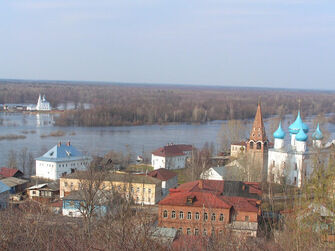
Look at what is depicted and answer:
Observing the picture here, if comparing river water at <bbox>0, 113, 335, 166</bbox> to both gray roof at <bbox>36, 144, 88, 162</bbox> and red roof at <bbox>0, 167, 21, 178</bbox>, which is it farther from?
gray roof at <bbox>36, 144, 88, 162</bbox>

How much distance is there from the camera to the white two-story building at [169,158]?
1164 cm

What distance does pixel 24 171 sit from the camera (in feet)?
35.7

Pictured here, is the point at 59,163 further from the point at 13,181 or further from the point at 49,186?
the point at 49,186

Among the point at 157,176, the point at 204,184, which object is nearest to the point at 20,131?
the point at 157,176

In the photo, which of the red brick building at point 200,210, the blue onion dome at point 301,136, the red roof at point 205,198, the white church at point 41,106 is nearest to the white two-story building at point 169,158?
the blue onion dome at point 301,136

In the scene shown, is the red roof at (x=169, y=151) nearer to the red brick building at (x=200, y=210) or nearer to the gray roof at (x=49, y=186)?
the gray roof at (x=49, y=186)

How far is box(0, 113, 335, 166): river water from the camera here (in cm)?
1385

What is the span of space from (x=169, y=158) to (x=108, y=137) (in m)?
5.59

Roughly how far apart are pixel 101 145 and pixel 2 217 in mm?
11079

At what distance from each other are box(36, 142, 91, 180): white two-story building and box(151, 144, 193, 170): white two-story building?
1.95m

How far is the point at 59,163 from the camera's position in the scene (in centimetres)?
1012

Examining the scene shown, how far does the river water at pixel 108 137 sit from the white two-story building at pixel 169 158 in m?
1.27

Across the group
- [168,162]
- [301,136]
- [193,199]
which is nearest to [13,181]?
[168,162]

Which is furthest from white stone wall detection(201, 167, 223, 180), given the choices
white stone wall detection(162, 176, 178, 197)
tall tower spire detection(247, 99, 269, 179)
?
tall tower spire detection(247, 99, 269, 179)
